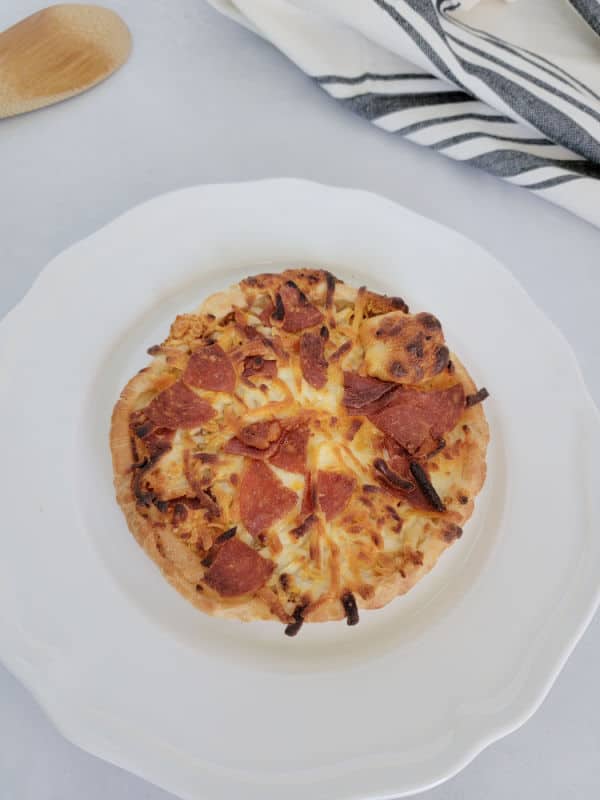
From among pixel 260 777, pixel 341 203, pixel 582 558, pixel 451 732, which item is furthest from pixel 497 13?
pixel 260 777

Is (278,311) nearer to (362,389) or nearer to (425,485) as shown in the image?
(362,389)

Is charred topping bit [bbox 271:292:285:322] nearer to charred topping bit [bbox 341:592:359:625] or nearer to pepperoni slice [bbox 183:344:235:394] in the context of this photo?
pepperoni slice [bbox 183:344:235:394]

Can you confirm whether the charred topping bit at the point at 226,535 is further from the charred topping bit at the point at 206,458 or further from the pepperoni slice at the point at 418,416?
the pepperoni slice at the point at 418,416

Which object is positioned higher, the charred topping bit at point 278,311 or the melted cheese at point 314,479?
the charred topping bit at point 278,311

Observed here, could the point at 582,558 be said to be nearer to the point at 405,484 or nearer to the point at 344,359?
the point at 405,484

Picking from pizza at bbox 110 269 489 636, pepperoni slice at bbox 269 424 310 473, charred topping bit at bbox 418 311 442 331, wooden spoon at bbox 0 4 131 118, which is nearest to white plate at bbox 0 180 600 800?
pizza at bbox 110 269 489 636

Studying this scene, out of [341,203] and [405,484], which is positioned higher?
[341,203]

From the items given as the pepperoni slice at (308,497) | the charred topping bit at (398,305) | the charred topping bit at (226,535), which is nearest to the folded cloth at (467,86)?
the charred topping bit at (398,305)
